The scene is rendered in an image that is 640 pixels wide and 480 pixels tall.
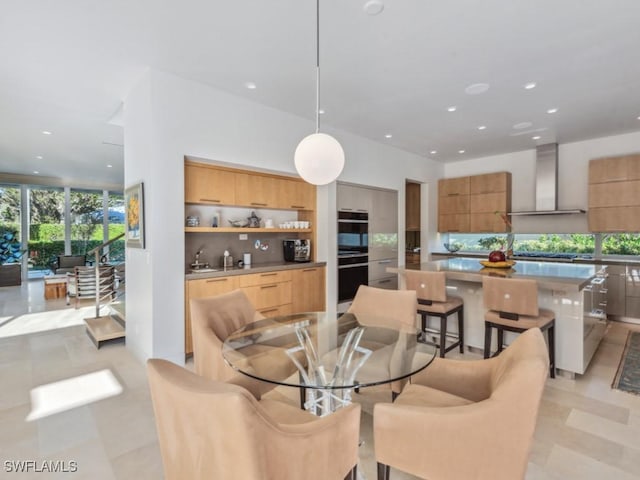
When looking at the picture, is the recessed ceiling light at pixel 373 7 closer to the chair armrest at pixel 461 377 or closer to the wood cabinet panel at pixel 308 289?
the chair armrest at pixel 461 377

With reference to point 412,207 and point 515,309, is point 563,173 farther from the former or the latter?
point 515,309

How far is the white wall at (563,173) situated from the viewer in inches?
209

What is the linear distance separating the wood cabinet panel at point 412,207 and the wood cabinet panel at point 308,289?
10.1 ft

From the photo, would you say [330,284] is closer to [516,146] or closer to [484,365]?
[484,365]

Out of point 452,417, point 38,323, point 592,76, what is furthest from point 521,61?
point 38,323

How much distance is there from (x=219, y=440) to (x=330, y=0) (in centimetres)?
252

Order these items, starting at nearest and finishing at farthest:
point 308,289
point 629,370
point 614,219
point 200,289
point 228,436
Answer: point 228,436
point 629,370
point 200,289
point 308,289
point 614,219

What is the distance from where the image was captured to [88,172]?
8086 mm

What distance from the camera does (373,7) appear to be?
2205 millimetres

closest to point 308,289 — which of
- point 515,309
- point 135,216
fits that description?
point 135,216

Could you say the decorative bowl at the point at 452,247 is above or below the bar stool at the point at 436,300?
above

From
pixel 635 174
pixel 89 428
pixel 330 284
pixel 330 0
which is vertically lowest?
pixel 89 428

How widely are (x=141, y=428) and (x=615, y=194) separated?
6.74m

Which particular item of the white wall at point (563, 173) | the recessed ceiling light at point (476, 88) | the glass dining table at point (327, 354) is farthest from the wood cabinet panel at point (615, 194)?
the glass dining table at point (327, 354)
